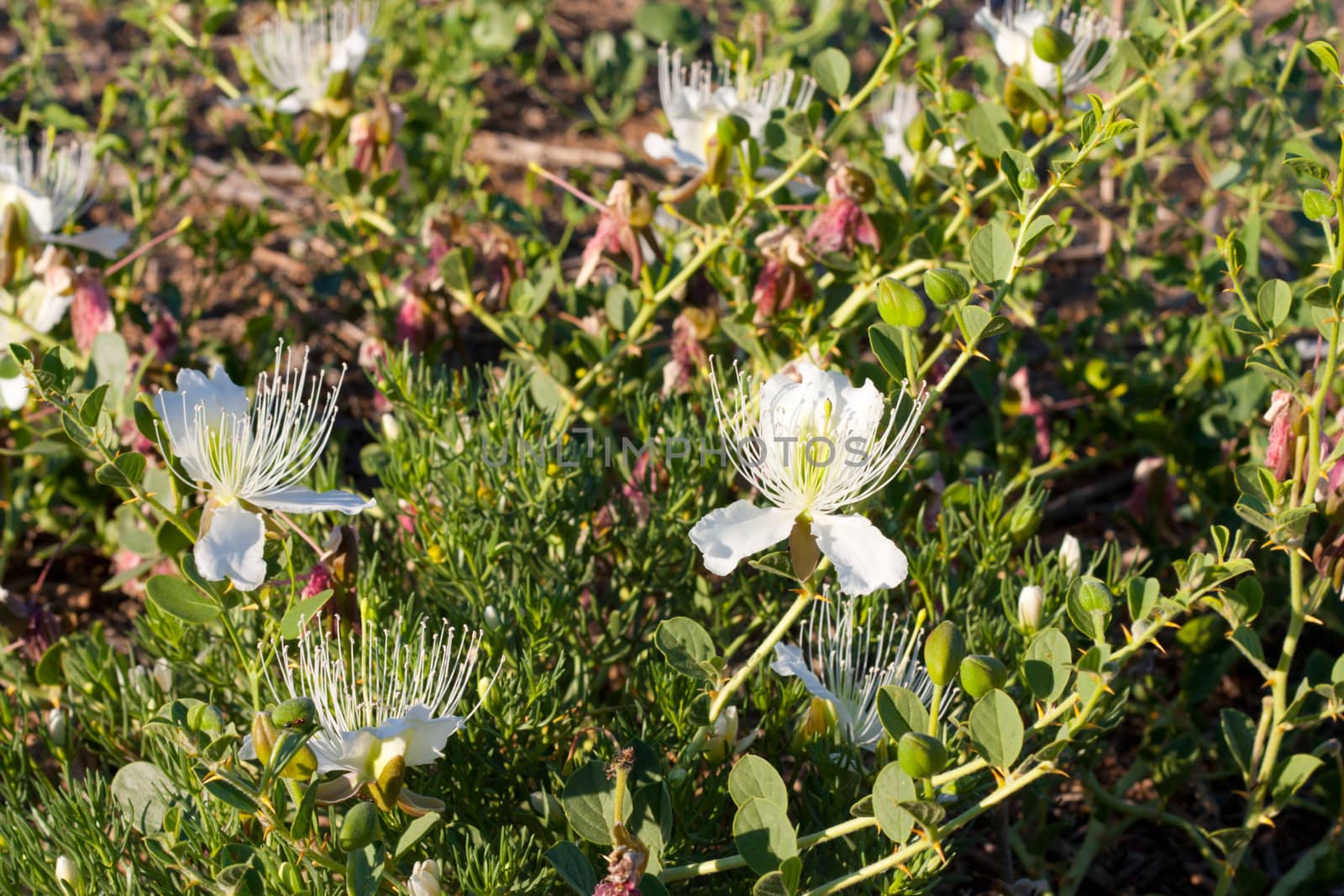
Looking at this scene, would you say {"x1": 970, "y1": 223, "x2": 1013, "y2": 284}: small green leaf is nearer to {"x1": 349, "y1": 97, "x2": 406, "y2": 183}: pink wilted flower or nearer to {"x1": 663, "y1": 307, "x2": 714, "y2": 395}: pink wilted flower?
{"x1": 663, "y1": 307, "x2": 714, "y2": 395}: pink wilted flower

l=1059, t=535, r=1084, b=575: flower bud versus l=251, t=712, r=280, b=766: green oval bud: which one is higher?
l=251, t=712, r=280, b=766: green oval bud

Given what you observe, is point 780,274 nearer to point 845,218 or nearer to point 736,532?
point 845,218

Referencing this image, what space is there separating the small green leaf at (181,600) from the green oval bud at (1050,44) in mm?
1356

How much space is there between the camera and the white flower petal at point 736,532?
1.32 m

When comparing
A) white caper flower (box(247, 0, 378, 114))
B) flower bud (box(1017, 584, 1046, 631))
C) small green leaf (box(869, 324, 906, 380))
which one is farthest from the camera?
white caper flower (box(247, 0, 378, 114))

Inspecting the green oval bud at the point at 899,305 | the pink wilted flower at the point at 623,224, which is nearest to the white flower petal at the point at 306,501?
the green oval bud at the point at 899,305

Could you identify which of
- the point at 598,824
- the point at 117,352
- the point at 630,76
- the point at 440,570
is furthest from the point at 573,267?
the point at 598,824

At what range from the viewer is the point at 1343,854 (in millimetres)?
1811

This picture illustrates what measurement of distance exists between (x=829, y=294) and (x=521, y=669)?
0.91 meters

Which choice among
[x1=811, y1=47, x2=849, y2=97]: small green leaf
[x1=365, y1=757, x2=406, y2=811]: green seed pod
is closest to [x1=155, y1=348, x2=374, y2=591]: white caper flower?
[x1=365, y1=757, x2=406, y2=811]: green seed pod

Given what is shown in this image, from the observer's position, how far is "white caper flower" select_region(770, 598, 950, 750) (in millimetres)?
1494

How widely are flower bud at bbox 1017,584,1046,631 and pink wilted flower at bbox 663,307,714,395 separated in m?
0.66

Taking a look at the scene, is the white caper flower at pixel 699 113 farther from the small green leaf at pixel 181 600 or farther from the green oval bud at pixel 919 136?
the small green leaf at pixel 181 600

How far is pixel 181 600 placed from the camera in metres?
1.42
